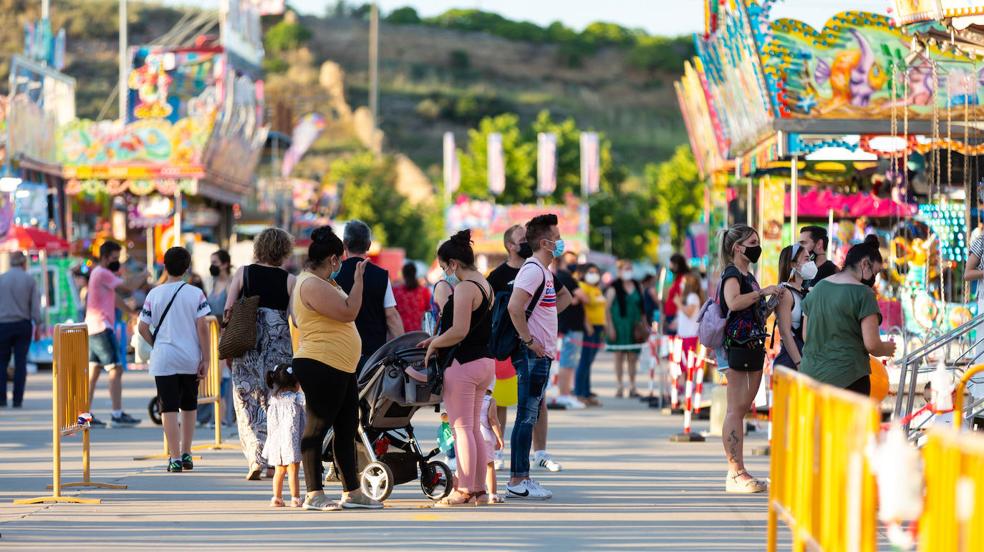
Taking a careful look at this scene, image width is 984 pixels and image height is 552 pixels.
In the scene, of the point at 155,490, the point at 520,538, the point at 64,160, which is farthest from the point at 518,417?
the point at 64,160

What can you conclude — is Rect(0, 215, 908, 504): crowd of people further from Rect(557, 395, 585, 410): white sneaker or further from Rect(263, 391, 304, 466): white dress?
Rect(557, 395, 585, 410): white sneaker

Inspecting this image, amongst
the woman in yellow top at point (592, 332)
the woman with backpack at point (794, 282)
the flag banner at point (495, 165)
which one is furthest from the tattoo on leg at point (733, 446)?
the flag banner at point (495, 165)

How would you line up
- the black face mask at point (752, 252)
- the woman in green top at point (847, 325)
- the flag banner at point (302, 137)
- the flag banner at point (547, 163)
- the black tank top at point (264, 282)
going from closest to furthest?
the woman in green top at point (847, 325)
the black face mask at point (752, 252)
the black tank top at point (264, 282)
the flag banner at point (302, 137)
the flag banner at point (547, 163)

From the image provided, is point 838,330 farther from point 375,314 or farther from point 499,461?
point 499,461

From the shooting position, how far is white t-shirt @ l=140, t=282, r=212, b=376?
11625 mm

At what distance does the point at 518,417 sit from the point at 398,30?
143779 millimetres

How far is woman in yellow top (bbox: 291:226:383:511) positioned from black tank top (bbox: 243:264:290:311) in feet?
3.84

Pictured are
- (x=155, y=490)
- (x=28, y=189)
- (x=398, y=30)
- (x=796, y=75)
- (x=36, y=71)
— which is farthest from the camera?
(x=398, y=30)

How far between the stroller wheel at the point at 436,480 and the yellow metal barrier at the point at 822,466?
11.7 ft

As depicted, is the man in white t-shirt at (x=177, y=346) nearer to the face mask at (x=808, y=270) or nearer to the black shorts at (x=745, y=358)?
the black shorts at (x=745, y=358)

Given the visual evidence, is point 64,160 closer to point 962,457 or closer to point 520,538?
point 520,538

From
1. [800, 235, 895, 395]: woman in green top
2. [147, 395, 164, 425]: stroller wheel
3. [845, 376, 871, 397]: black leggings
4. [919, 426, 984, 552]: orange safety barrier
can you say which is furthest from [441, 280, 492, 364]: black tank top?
[147, 395, 164, 425]: stroller wheel

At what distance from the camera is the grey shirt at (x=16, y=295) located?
17578mm

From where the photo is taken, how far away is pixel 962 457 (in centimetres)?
401
